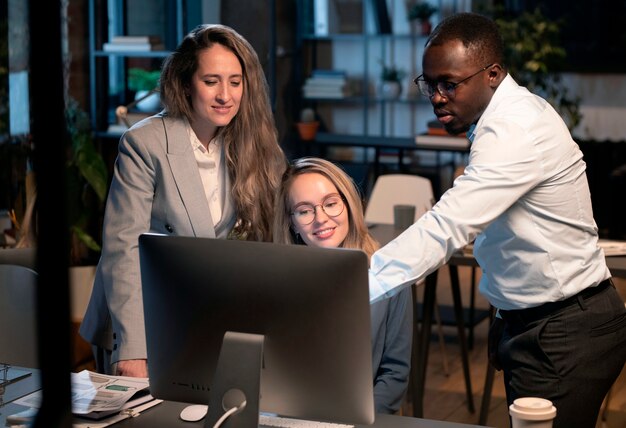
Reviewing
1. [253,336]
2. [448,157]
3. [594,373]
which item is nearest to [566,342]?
[594,373]

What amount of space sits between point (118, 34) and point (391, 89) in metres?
2.32

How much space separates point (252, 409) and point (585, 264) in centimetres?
81

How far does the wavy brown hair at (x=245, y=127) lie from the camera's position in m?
2.24

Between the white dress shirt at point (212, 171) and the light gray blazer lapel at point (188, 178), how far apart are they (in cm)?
4

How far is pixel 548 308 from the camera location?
201 cm

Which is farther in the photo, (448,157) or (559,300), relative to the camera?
(448,157)

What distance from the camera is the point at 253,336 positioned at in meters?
1.60

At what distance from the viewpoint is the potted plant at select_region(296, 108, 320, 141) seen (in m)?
7.48

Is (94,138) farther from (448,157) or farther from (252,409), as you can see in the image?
(252,409)

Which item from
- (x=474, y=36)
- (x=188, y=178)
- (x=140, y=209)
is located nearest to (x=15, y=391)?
(x=140, y=209)

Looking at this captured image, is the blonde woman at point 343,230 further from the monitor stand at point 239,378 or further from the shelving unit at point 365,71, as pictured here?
the shelving unit at point 365,71

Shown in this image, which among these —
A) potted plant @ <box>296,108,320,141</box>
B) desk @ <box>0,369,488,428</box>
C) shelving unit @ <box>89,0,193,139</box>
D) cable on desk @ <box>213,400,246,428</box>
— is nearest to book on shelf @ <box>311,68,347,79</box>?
potted plant @ <box>296,108,320,141</box>

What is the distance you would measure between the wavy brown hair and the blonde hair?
77 mm

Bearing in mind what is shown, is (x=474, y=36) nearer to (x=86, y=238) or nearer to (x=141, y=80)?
(x=86, y=238)
